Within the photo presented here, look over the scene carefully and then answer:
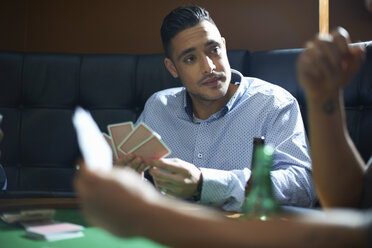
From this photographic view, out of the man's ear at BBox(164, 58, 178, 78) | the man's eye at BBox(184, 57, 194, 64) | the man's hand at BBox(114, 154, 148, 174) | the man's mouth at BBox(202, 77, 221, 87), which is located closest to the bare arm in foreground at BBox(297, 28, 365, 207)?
the man's hand at BBox(114, 154, 148, 174)

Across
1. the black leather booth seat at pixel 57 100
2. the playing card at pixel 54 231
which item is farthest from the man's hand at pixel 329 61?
the black leather booth seat at pixel 57 100

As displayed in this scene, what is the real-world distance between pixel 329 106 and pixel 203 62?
3.85ft

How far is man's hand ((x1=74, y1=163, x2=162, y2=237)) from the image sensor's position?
0.51 meters

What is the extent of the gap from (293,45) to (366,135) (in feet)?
2.83

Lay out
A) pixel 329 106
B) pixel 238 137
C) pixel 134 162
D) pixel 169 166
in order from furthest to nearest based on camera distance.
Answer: pixel 238 137 < pixel 134 162 < pixel 169 166 < pixel 329 106

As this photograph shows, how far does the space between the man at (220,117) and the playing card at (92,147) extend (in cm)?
96

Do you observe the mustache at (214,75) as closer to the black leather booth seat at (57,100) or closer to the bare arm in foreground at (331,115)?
the black leather booth seat at (57,100)

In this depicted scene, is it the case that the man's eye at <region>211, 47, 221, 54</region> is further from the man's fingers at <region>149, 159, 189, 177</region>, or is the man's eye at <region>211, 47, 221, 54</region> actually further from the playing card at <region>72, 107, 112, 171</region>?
the playing card at <region>72, 107, 112, 171</region>

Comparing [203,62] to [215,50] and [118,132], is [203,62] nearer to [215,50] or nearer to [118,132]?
[215,50]

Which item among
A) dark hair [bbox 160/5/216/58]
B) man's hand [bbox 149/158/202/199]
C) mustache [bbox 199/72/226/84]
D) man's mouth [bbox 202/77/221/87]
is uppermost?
dark hair [bbox 160/5/216/58]

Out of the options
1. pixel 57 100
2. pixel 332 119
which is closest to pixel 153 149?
pixel 332 119

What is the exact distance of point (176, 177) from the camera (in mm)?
1469

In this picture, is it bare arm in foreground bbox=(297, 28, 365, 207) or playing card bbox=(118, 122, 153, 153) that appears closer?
bare arm in foreground bbox=(297, 28, 365, 207)

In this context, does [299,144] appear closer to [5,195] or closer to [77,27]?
[5,195]
